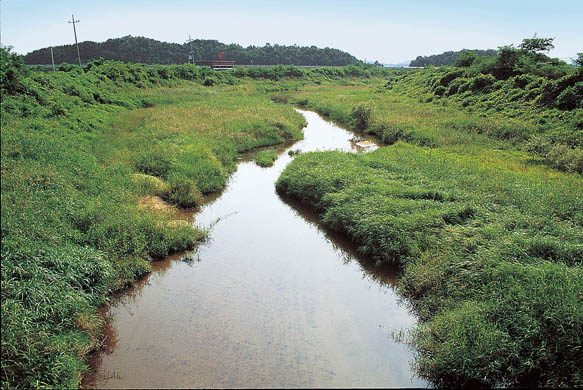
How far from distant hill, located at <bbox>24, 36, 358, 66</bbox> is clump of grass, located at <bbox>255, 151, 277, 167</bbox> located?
32890 millimetres

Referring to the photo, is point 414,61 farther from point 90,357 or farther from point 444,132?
point 90,357

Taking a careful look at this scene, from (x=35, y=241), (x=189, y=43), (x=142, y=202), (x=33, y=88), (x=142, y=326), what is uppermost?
(x=189, y=43)

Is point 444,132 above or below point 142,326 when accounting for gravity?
above

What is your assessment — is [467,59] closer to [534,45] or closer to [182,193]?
[534,45]

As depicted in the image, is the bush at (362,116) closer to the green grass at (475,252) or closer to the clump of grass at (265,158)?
the clump of grass at (265,158)

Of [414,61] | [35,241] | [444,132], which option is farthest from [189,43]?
[35,241]

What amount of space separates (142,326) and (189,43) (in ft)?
284

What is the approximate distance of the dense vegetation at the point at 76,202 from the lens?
5.19 metres

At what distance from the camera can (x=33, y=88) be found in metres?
14.8

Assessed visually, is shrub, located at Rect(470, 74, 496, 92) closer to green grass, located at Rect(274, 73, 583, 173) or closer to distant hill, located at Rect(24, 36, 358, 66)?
green grass, located at Rect(274, 73, 583, 173)

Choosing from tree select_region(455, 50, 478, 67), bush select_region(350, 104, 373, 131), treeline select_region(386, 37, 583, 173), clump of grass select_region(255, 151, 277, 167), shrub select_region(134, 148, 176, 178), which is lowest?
clump of grass select_region(255, 151, 277, 167)

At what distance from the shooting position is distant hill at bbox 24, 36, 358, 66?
53219mm

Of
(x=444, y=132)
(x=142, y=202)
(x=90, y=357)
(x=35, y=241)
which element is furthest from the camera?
(x=444, y=132)

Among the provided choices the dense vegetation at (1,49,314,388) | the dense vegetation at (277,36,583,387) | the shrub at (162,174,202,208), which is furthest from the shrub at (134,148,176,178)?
the dense vegetation at (277,36,583,387)
